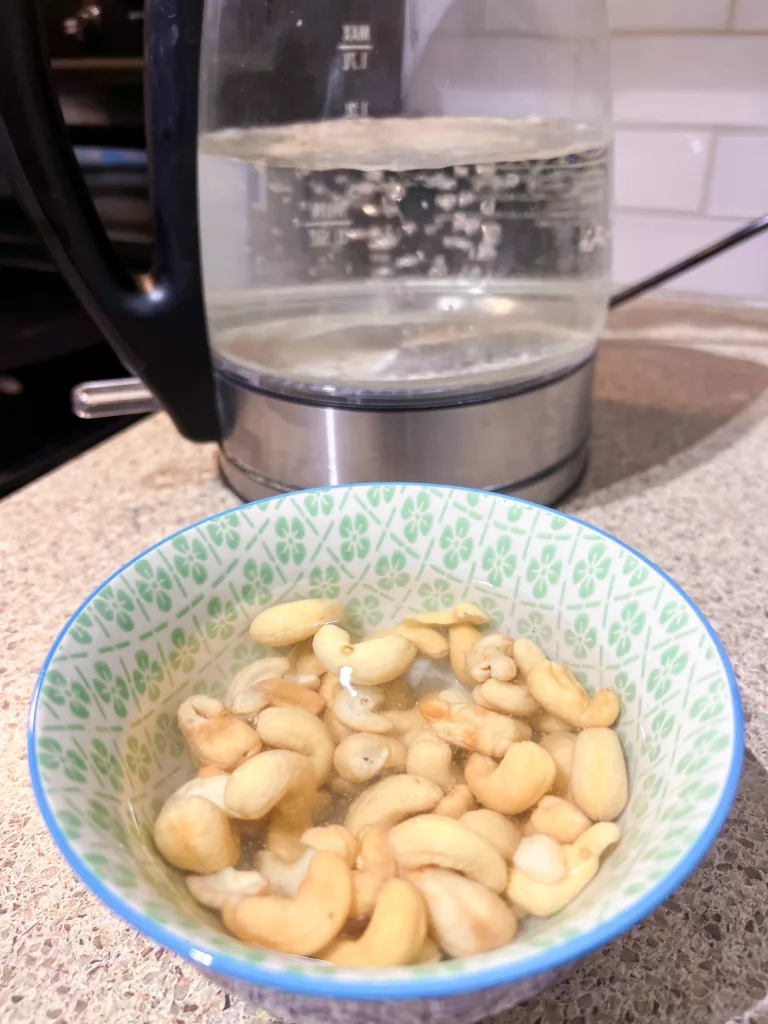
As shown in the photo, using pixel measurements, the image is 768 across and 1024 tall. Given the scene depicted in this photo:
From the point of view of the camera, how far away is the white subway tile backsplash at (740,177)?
61cm

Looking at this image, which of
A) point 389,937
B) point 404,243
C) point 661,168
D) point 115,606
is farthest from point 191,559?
point 661,168

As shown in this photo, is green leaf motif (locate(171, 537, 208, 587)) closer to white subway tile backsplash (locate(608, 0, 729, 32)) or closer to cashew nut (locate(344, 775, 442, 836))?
cashew nut (locate(344, 775, 442, 836))

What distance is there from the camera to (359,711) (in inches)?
10.1

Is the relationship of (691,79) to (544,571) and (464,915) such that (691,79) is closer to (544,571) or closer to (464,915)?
(544,571)

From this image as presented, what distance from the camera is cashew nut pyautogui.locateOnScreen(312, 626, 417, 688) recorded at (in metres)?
0.27

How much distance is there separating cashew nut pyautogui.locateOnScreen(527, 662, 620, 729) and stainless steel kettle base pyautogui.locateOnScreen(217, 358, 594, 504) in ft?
0.46

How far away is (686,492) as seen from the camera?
44 centimetres

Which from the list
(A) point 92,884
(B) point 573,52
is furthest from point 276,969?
(B) point 573,52

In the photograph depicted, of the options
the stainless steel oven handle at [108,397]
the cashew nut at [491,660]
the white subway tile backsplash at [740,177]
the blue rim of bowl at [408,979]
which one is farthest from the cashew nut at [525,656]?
the white subway tile backsplash at [740,177]

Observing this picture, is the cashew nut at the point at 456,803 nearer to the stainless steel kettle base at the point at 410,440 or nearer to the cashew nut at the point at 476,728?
the cashew nut at the point at 476,728

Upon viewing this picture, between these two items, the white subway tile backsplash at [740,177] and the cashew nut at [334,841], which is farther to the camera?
the white subway tile backsplash at [740,177]

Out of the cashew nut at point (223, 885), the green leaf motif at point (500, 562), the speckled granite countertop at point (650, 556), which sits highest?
the green leaf motif at point (500, 562)

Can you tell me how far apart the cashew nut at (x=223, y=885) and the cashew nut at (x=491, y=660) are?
100mm

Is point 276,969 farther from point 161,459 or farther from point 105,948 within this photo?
point 161,459
